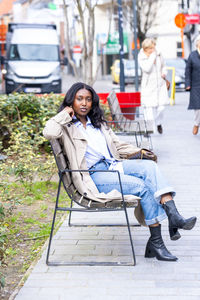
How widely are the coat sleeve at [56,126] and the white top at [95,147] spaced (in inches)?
13.3

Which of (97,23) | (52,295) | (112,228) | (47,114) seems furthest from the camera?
(97,23)

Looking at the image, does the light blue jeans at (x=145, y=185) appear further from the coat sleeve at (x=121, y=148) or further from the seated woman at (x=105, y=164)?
the coat sleeve at (x=121, y=148)

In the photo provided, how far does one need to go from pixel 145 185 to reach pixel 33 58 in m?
20.1

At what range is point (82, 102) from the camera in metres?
5.12

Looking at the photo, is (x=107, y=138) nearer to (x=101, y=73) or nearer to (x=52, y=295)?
(x=52, y=295)

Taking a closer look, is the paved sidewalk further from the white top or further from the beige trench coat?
the white top

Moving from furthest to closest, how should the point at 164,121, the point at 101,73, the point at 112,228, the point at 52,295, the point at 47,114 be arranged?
1. the point at 101,73
2. the point at 164,121
3. the point at 47,114
4. the point at 112,228
5. the point at 52,295

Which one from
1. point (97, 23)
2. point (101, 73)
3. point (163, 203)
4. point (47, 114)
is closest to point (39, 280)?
point (163, 203)

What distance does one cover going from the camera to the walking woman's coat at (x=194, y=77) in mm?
11594

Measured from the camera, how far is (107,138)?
208 inches

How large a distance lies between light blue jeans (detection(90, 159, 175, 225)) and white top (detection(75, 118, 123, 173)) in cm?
16

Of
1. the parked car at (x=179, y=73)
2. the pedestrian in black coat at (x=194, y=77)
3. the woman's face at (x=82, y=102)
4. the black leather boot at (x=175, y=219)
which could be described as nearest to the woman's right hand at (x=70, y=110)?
the woman's face at (x=82, y=102)

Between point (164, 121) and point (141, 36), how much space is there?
29198 millimetres

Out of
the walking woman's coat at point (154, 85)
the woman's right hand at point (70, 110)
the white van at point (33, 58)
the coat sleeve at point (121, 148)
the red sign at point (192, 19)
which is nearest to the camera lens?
the woman's right hand at point (70, 110)
